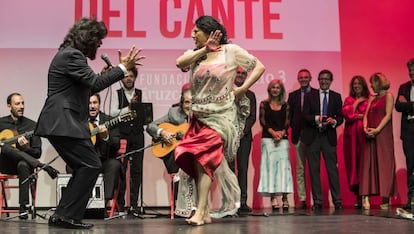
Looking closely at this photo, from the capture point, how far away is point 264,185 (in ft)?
24.3

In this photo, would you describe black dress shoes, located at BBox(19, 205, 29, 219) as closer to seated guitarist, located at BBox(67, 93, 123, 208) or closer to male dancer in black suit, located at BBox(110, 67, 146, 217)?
seated guitarist, located at BBox(67, 93, 123, 208)

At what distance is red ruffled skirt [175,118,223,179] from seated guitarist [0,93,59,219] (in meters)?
2.30

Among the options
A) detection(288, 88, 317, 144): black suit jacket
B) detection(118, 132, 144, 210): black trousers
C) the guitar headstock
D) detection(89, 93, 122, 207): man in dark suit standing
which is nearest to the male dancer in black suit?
detection(118, 132, 144, 210): black trousers

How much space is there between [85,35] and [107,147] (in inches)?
97.1

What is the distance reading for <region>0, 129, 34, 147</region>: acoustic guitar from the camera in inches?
245

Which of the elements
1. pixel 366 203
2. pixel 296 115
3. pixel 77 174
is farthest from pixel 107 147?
pixel 366 203

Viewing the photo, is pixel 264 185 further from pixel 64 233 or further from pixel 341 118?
pixel 64 233

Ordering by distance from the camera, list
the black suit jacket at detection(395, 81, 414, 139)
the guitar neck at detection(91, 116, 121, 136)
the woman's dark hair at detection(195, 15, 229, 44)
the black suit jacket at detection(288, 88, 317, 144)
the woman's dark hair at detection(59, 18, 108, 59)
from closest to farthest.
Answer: the woman's dark hair at detection(59, 18, 108, 59)
the woman's dark hair at detection(195, 15, 229, 44)
the guitar neck at detection(91, 116, 121, 136)
the black suit jacket at detection(395, 81, 414, 139)
the black suit jacket at detection(288, 88, 317, 144)

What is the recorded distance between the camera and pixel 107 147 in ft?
20.6

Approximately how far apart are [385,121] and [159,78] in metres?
2.99

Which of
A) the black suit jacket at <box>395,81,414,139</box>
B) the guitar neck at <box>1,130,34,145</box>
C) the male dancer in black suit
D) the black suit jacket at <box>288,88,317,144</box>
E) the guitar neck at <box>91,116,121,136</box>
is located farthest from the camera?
the black suit jacket at <box>288,88,317,144</box>

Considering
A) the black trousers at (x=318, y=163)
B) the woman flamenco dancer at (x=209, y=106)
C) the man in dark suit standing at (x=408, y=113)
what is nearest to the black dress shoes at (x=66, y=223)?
the woman flamenco dancer at (x=209, y=106)

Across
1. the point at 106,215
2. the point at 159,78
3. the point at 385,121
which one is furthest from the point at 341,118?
the point at 106,215

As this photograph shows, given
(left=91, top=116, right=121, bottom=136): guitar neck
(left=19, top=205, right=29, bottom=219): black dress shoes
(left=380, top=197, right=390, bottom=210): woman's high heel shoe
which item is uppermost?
(left=91, top=116, right=121, bottom=136): guitar neck
